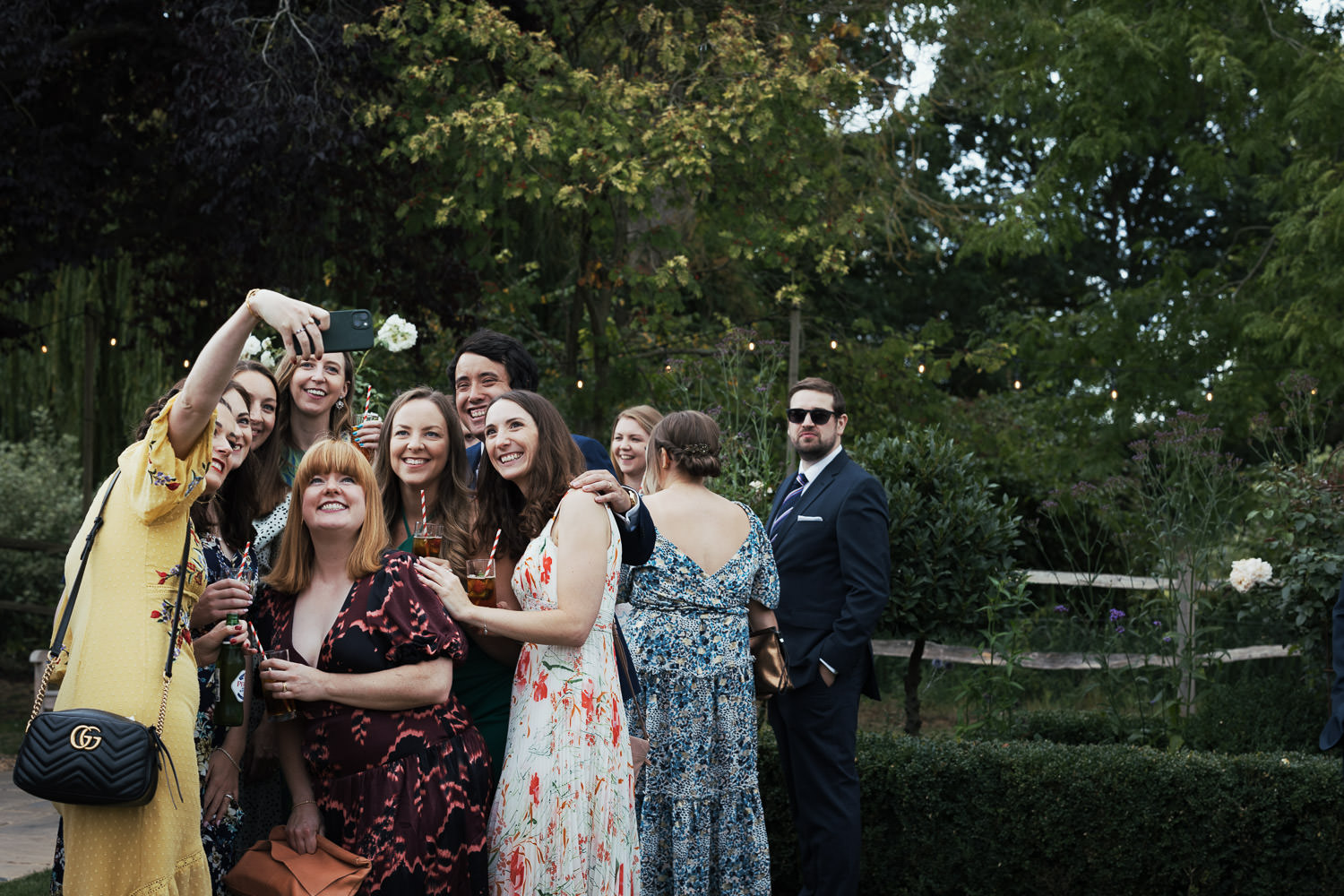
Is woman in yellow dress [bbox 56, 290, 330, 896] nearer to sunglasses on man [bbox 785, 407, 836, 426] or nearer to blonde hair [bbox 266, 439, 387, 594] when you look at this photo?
blonde hair [bbox 266, 439, 387, 594]

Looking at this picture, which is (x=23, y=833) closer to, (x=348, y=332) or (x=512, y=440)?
(x=512, y=440)

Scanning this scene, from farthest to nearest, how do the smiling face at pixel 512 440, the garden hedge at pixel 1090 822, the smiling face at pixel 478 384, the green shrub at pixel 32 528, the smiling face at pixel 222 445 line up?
the green shrub at pixel 32 528, the garden hedge at pixel 1090 822, the smiling face at pixel 478 384, the smiling face at pixel 512 440, the smiling face at pixel 222 445

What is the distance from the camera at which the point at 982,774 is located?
4.84 meters

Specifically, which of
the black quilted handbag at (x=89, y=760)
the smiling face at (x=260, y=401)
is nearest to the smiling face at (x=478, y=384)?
the smiling face at (x=260, y=401)

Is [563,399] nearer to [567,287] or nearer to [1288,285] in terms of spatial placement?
[567,287]

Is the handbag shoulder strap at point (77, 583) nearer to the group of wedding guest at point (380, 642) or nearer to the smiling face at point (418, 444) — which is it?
the group of wedding guest at point (380, 642)

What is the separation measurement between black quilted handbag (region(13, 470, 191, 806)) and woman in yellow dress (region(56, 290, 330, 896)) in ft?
→ 0.16

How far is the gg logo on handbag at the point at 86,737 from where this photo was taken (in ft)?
7.32

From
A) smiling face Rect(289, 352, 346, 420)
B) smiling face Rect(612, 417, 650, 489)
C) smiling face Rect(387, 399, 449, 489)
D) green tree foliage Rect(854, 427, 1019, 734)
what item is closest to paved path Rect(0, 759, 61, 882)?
smiling face Rect(289, 352, 346, 420)

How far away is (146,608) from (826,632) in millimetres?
2721

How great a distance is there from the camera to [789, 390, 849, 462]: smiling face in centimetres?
473

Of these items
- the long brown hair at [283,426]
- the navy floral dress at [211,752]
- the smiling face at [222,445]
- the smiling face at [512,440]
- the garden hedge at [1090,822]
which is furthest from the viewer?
the garden hedge at [1090,822]

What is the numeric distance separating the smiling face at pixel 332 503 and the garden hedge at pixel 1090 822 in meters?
2.96

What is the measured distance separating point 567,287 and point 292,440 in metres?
6.66
